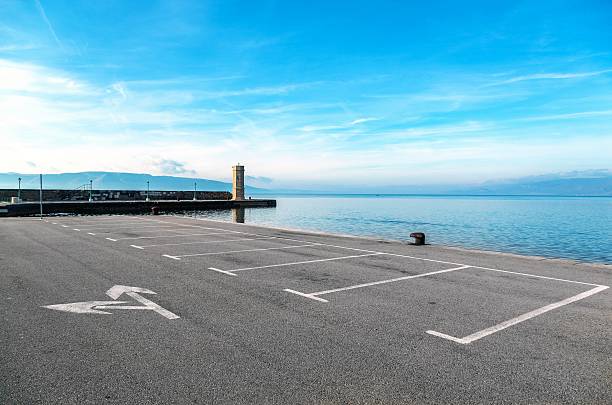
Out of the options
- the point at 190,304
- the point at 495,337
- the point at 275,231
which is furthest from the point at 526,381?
the point at 275,231

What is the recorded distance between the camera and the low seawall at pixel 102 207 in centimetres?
3586

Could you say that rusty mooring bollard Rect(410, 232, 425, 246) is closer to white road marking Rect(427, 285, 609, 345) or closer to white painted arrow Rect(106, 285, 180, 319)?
white road marking Rect(427, 285, 609, 345)

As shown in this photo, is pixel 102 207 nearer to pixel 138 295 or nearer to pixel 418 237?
pixel 418 237

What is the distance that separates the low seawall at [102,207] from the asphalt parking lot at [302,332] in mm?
31188

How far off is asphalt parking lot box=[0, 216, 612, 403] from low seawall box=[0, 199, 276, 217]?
102 ft

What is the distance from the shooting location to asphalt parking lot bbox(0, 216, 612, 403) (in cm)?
375

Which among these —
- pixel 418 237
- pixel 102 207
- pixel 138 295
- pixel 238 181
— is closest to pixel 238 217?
pixel 102 207

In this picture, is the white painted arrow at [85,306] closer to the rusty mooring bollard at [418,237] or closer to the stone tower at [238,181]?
the rusty mooring bollard at [418,237]

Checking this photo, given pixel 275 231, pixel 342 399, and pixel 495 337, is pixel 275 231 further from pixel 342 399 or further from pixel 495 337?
pixel 342 399

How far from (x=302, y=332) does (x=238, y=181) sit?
2671 inches

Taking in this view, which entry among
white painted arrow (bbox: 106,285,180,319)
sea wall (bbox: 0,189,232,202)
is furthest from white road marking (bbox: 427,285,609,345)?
sea wall (bbox: 0,189,232,202)

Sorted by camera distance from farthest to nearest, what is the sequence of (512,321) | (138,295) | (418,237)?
(418,237), (138,295), (512,321)

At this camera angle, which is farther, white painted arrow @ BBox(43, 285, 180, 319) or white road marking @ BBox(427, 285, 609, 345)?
white painted arrow @ BBox(43, 285, 180, 319)

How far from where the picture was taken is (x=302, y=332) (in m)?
5.29
